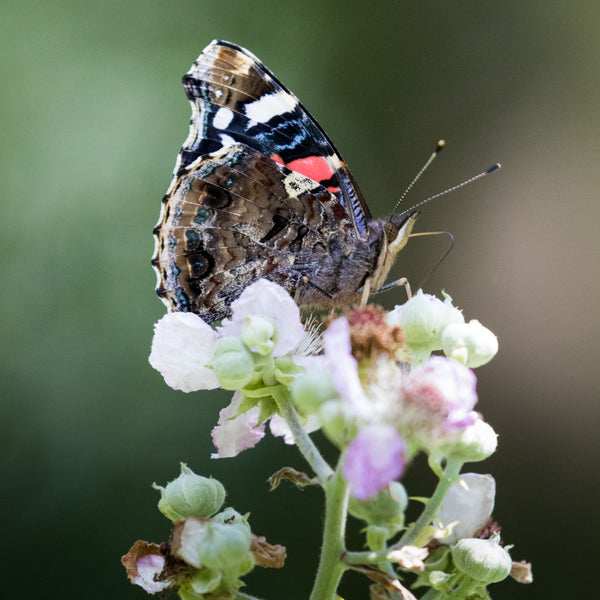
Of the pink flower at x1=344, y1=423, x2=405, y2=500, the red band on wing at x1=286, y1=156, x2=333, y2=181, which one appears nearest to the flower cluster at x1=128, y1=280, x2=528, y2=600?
the pink flower at x1=344, y1=423, x2=405, y2=500

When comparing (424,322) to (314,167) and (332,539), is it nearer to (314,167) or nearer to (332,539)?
(332,539)

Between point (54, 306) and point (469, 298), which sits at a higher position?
point (469, 298)

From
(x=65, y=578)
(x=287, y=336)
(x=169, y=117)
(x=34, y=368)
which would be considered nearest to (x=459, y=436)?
(x=287, y=336)

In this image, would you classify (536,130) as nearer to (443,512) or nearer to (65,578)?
(65,578)

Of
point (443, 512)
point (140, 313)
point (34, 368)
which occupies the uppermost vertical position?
point (443, 512)

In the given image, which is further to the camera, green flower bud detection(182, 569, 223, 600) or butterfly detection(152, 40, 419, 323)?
butterfly detection(152, 40, 419, 323)

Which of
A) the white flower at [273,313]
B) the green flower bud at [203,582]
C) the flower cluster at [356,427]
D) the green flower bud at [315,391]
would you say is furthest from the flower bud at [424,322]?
the green flower bud at [203,582]

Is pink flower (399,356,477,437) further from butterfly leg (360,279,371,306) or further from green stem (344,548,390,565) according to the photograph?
butterfly leg (360,279,371,306)
